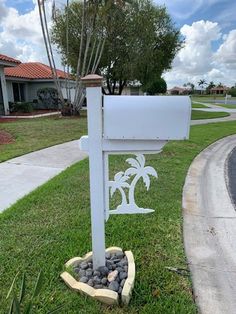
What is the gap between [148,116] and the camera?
6.66ft

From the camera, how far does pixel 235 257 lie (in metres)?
2.99

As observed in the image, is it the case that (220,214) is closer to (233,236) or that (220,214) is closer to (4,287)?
(233,236)

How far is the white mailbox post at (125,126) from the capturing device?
2021mm

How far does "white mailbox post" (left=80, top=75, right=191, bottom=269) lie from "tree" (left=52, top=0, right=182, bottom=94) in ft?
54.2

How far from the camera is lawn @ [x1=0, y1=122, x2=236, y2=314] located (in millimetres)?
2316

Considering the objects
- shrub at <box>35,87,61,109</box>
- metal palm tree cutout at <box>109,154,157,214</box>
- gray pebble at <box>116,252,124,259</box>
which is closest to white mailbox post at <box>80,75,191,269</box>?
metal palm tree cutout at <box>109,154,157,214</box>

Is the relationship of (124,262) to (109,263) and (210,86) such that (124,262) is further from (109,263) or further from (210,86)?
(210,86)

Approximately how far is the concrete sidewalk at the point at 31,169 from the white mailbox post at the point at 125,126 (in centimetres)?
236

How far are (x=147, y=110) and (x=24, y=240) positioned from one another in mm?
2069

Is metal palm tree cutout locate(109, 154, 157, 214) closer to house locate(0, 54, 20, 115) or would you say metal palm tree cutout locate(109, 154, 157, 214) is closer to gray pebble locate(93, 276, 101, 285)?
gray pebble locate(93, 276, 101, 285)

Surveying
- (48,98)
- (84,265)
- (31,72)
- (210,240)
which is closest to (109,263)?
(84,265)

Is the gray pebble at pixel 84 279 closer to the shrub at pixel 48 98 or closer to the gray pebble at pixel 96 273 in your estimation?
the gray pebble at pixel 96 273

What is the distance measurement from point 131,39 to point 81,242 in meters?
18.6

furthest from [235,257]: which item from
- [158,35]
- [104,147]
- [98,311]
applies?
[158,35]
